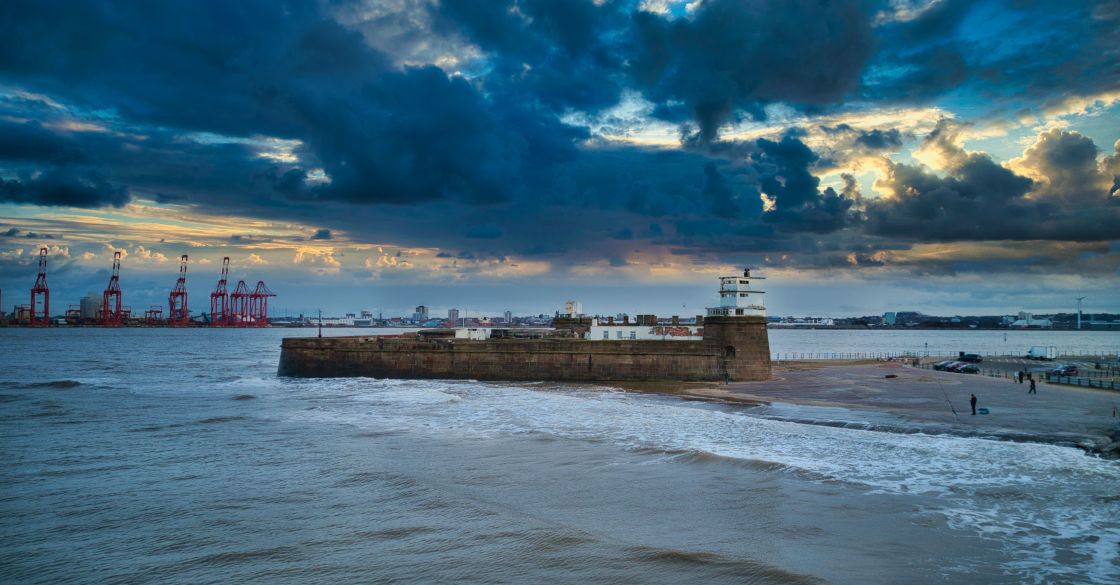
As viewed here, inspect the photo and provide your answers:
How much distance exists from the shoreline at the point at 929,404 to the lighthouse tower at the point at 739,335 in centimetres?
113

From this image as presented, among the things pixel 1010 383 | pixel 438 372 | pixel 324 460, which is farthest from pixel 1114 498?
pixel 438 372

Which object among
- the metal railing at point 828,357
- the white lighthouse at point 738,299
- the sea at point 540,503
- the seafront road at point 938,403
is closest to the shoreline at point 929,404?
the seafront road at point 938,403

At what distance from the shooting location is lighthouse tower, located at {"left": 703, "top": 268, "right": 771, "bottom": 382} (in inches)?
1748

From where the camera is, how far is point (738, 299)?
147 feet

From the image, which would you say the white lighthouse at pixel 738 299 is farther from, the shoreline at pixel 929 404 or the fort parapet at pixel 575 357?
the shoreline at pixel 929 404

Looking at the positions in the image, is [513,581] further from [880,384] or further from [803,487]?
[880,384]

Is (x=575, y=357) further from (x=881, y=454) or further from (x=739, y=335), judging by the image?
(x=881, y=454)

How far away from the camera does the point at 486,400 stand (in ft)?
114

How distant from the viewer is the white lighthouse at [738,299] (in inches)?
1759

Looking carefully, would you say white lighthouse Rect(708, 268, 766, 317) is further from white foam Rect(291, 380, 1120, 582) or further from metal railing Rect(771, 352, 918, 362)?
metal railing Rect(771, 352, 918, 362)

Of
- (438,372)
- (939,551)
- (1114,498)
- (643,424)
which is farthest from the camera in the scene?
(438,372)

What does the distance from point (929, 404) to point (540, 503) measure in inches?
1044

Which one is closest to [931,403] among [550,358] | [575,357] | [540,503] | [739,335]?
[739,335]

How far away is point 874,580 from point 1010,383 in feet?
139
